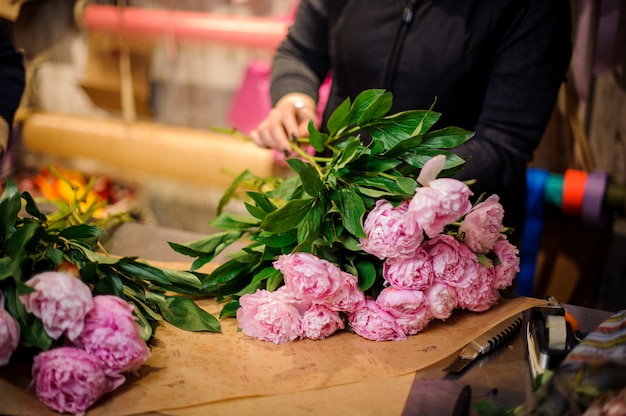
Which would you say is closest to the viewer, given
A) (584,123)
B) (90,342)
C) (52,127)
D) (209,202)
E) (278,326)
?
(90,342)

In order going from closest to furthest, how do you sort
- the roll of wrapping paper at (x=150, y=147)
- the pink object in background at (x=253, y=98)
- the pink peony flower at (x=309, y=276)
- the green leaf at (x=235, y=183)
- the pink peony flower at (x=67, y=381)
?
1. the pink peony flower at (x=67, y=381)
2. the pink peony flower at (x=309, y=276)
3. the green leaf at (x=235, y=183)
4. the roll of wrapping paper at (x=150, y=147)
5. the pink object in background at (x=253, y=98)

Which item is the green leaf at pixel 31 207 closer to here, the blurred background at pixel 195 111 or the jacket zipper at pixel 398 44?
the jacket zipper at pixel 398 44

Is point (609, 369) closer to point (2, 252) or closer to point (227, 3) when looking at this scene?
point (2, 252)

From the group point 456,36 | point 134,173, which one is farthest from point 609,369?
point 134,173

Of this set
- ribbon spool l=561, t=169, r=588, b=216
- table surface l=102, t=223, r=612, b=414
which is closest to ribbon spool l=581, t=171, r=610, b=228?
ribbon spool l=561, t=169, r=588, b=216

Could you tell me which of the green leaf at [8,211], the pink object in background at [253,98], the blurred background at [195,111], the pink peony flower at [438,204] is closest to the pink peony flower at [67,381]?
the green leaf at [8,211]

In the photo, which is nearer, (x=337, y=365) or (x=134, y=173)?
(x=337, y=365)

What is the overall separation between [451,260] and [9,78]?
3.19ft

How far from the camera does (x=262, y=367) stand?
78 centimetres

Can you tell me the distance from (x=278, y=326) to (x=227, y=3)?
1.79 m

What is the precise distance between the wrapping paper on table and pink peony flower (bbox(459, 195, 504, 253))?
0.13 m

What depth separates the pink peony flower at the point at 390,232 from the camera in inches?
30.3

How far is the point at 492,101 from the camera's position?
1225 mm

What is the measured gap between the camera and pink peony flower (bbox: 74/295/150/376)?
2.31ft
